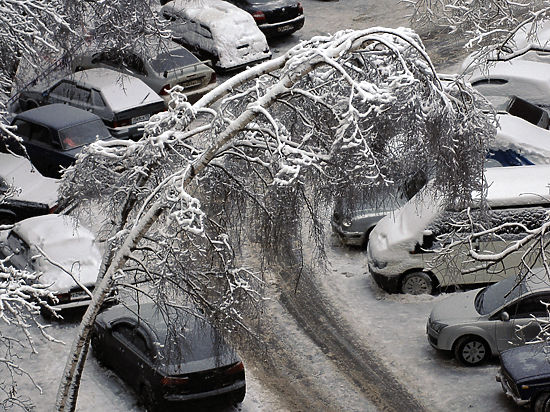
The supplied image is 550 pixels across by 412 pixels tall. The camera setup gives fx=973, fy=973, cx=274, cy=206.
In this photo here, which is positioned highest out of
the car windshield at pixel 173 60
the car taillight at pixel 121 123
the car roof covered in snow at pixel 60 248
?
the car windshield at pixel 173 60

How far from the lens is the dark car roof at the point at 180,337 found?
972 cm

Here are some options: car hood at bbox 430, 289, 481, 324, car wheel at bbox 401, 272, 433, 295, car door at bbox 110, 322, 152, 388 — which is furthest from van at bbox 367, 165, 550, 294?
car door at bbox 110, 322, 152, 388

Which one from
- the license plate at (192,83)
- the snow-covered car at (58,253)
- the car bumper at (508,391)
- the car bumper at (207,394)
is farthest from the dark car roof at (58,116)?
the car bumper at (508,391)

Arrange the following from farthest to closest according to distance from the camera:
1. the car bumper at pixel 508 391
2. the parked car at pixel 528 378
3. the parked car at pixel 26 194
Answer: the parked car at pixel 26 194
the car bumper at pixel 508 391
the parked car at pixel 528 378

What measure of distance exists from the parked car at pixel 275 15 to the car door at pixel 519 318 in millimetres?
13328

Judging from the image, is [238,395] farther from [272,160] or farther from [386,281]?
[272,160]

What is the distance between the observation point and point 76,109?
1966 cm

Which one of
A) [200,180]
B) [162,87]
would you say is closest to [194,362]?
[200,180]

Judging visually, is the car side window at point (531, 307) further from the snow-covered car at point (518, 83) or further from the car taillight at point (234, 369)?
the snow-covered car at point (518, 83)

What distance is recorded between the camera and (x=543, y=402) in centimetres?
1255

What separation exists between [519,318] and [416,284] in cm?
240

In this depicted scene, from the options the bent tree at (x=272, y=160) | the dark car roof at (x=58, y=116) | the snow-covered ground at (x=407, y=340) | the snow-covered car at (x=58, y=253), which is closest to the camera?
the bent tree at (x=272, y=160)

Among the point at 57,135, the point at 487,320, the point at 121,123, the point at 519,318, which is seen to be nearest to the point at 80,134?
the point at 57,135

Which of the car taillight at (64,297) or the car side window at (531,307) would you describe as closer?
the car side window at (531,307)
